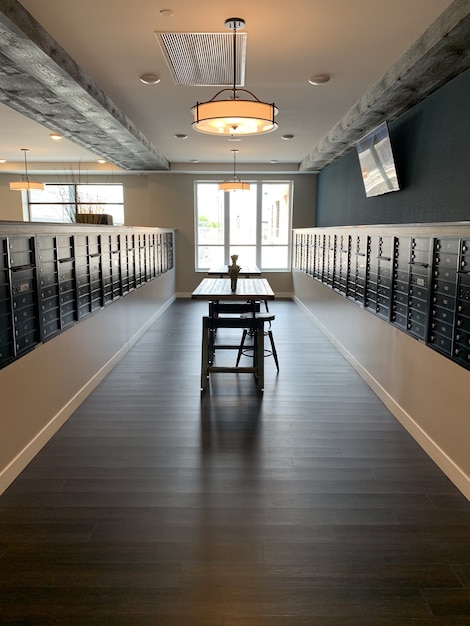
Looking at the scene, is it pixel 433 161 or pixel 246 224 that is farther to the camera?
pixel 246 224

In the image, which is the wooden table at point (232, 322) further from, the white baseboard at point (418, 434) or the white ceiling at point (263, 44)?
the white ceiling at point (263, 44)

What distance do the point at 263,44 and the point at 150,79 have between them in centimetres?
119

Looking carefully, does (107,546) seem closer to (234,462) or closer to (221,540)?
(221,540)

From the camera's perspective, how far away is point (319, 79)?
4148 mm

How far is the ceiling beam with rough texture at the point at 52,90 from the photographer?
116 inches

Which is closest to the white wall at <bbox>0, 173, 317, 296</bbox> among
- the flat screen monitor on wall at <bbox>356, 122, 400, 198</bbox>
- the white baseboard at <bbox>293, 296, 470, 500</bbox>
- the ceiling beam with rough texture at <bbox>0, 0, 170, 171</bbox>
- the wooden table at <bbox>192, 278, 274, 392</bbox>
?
the ceiling beam with rough texture at <bbox>0, 0, 170, 171</bbox>

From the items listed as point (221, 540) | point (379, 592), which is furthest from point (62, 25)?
point (379, 592)

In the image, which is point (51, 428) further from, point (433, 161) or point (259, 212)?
point (259, 212)

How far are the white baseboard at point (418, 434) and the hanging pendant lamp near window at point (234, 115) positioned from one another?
2.24 meters

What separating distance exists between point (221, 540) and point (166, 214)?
8356 mm

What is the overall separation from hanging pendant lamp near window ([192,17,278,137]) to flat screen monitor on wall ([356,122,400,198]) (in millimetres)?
1969

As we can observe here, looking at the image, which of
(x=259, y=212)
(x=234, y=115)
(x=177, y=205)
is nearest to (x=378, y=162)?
(x=234, y=115)

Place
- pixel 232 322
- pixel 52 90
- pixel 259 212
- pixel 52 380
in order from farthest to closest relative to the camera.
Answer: pixel 259 212, pixel 232 322, pixel 52 90, pixel 52 380

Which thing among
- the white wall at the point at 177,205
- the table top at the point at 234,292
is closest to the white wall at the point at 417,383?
the table top at the point at 234,292
